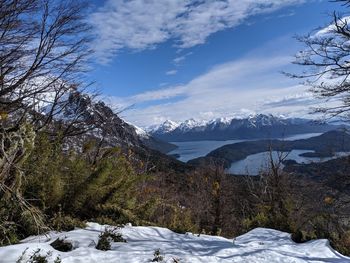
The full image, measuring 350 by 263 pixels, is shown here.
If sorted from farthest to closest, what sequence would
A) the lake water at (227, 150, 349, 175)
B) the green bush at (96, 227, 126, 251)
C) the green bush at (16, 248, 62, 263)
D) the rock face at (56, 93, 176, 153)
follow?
the lake water at (227, 150, 349, 175)
the rock face at (56, 93, 176, 153)
the green bush at (96, 227, 126, 251)
the green bush at (16, 248, 62, 263)

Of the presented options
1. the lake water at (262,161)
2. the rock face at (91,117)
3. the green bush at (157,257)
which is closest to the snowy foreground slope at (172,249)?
the green bush at (157,257)

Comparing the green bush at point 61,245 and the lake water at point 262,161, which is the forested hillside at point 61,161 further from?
the lake water at point 262,161

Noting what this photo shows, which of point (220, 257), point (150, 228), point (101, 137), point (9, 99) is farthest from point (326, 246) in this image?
point (9, 99)

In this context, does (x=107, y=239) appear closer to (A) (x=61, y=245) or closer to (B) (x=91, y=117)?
(A) (x=61, y=245)

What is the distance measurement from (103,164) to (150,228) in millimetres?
1700

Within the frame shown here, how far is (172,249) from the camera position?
6164 mm

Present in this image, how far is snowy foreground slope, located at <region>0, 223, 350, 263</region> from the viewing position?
514 centimetres

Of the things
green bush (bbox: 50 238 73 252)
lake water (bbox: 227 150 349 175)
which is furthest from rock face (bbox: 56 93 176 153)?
lake water (bbox: 227 150 349 175)

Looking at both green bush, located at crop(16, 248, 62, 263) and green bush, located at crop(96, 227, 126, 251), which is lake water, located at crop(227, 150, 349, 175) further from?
green bush, located at crop(16, 248, 62, 263)

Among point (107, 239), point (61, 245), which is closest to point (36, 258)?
point (61, 245)

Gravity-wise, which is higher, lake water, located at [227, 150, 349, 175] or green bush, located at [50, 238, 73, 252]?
lake water, located at [227, 150, 349, 175]

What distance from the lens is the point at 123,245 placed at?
597 cm

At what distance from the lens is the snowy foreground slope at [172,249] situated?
16.9 feet

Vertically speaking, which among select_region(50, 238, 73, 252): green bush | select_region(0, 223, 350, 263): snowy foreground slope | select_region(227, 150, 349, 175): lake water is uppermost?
select_region(227, 150, 349, 175): lake water
